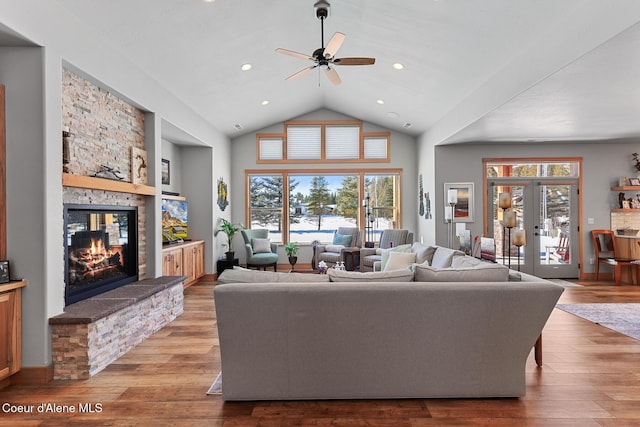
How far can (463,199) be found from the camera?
7.35m

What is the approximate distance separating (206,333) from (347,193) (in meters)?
5.51

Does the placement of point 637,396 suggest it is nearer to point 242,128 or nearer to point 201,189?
point 201,189

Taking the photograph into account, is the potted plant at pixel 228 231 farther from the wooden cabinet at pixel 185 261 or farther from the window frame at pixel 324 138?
the window frame at pixel 324 138

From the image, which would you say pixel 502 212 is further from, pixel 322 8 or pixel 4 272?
pixel 4 272

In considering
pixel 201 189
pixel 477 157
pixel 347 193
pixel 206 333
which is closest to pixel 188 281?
pixel 201 189

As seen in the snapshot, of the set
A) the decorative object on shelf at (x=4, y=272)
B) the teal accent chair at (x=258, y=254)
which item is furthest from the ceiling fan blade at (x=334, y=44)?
the teal accent chair at (x=258, y=254)

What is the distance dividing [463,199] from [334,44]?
468 cm

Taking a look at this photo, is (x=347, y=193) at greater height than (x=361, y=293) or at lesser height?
greater

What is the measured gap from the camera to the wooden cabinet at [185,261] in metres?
5.58

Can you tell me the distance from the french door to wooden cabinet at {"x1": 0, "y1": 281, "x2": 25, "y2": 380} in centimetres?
731

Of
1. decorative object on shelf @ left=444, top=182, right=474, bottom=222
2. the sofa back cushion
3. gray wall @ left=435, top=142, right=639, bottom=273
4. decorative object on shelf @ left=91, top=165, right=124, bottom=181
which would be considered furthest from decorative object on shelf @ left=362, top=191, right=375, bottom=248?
decorative object on shelf @ left=91, top=165, right=124, bottom=181

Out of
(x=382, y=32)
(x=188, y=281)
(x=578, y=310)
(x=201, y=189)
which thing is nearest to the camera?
(x=382, y=32)

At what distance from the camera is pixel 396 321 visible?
250cm

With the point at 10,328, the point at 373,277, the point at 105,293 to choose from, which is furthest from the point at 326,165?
Result: the point at 10,328
